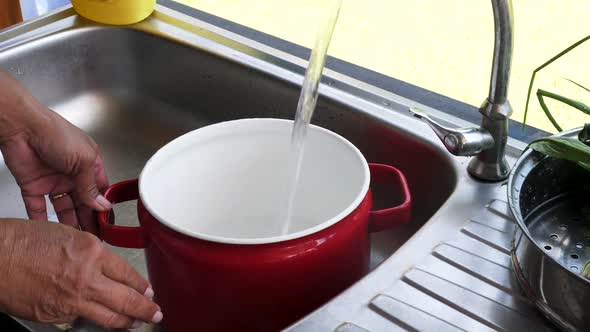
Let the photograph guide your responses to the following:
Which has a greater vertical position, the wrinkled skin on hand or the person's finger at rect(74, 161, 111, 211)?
the wrinkled skin on hand

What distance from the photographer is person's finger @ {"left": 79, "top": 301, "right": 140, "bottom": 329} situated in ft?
1.88

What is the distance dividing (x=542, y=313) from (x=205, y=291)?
27 centimetres

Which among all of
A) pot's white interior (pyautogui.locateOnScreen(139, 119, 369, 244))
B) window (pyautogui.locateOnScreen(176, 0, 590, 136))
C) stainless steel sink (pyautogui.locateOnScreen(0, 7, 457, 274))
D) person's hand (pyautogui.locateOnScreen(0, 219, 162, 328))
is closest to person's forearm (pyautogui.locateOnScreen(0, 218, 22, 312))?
person's hand (pyautogui.locateOnScreen(0, 219, 162, 328))

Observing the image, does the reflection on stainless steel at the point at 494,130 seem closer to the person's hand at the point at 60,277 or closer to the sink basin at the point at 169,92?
the sink basin at the point at 169,92

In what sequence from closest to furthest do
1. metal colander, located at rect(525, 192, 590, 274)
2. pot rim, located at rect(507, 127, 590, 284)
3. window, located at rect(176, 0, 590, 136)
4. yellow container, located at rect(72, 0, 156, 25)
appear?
pot rim, located at rect(507, 127, 590, 284) → metal colander, located at rect(525, 192, 590, 274) → yellow container, located at rect(72, 0, 156, 25) → window, located at rect(176, 0, 590, 136)

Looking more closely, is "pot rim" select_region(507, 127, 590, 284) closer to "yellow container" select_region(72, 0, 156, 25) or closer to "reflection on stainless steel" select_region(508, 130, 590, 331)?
"reflection on stainless steel" select_region(508, 130, 590, 331)

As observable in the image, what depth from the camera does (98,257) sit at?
0.57 metres

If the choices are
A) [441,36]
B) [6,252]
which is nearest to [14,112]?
[6,252]

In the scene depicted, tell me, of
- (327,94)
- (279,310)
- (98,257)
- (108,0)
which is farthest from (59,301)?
(108,0)

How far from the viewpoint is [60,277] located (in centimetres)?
56

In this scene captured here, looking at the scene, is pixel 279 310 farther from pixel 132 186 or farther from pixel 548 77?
pixel 548 77

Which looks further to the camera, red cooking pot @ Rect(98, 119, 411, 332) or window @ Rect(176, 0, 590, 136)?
window @ Rect(176, 0, 590, 136)

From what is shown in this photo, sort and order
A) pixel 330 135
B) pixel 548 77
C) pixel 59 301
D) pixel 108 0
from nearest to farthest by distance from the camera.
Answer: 1. pixel 59 301
2. pixel 330 135
3. pixel 108 0
4. pixel 548 77

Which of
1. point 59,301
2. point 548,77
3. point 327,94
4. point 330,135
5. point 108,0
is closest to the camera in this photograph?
point 59,301
